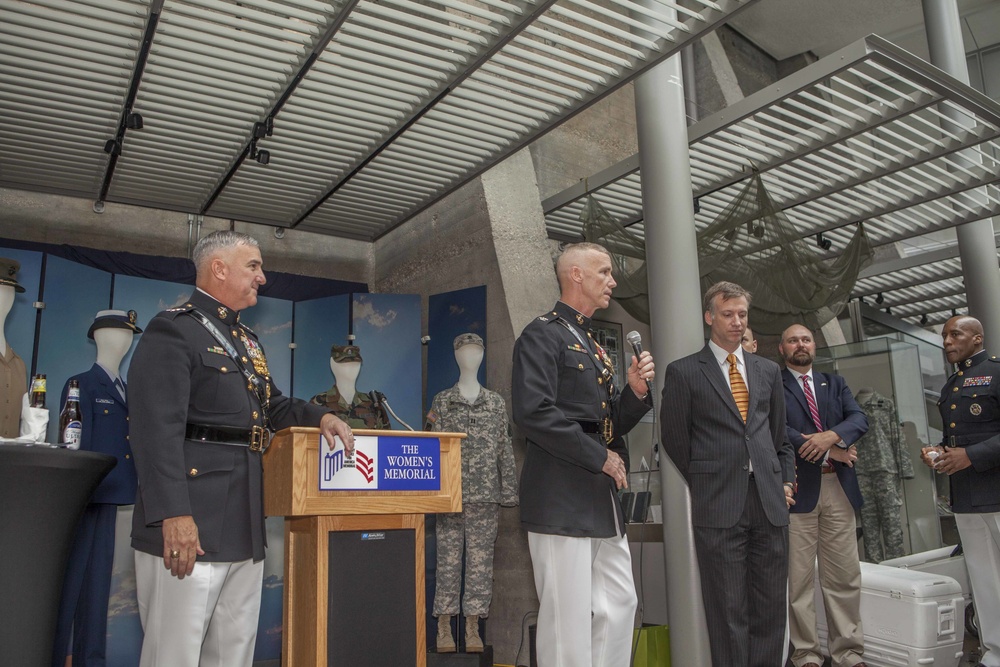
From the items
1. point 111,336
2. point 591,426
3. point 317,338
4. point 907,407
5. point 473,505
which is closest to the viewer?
point 591,426

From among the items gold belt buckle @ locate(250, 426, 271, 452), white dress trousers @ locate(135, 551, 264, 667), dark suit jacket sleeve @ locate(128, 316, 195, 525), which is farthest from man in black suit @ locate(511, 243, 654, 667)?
dark suit jacket sleeve @ locate(128, 316, 195, 525)

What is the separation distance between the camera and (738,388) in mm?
3484

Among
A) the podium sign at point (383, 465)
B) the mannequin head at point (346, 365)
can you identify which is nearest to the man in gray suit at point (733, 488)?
the podium sign at point (383, 465)

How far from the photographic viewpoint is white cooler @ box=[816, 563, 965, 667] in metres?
4.58

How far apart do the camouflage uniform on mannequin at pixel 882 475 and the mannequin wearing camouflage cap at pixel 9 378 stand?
231 inches

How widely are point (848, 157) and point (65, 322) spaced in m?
5.63

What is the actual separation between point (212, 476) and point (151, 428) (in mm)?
260

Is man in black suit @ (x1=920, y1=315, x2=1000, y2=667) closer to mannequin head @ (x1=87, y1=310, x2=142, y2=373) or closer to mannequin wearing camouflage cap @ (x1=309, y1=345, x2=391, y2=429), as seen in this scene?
mannequin wearing camouflage cap @ (x1=309, y1=345, x2=391, y2=429)

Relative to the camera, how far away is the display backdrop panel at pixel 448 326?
6566 millimetres

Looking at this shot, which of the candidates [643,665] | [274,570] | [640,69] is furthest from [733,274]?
[274,570]

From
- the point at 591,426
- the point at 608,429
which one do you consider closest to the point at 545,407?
the point at 591,426

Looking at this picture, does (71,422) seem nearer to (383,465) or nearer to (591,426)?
(383,465)

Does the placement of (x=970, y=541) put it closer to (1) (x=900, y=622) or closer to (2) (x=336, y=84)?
(1) (x=900, y=622)

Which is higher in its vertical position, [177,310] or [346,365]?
[346,365]
